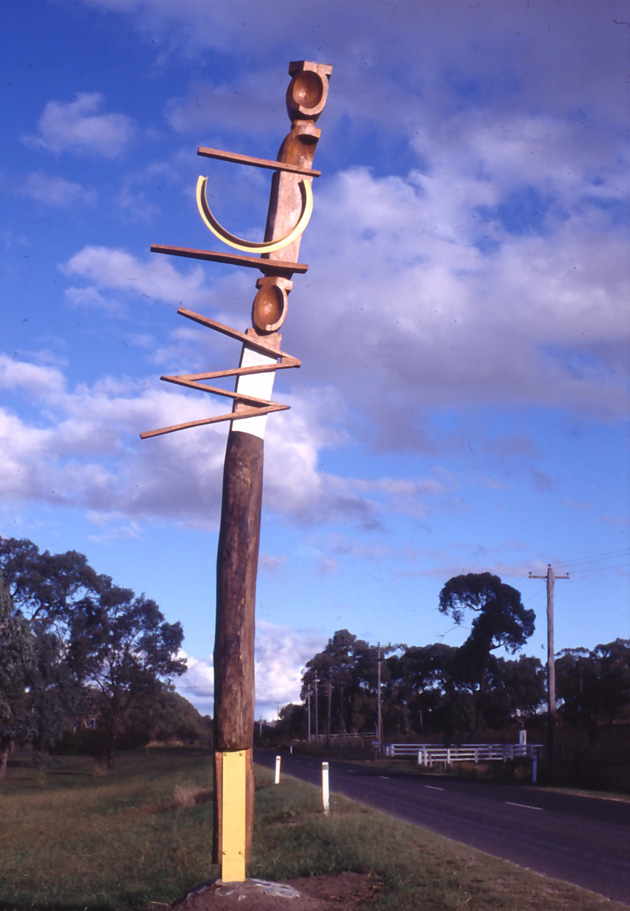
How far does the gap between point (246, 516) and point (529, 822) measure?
42.0 feet

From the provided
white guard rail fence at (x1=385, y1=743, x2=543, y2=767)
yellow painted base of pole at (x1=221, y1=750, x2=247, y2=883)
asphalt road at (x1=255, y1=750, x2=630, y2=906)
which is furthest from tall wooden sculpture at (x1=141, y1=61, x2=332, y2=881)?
white guard rail fence at (x1=385, y1=743, x2=543, y2=767)

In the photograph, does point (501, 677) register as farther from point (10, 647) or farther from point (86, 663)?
point (10, 647)

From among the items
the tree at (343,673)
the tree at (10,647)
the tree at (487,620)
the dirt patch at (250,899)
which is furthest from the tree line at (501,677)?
the dirt patch at (250,899)

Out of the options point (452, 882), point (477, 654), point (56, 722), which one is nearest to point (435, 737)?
point (477, 654)

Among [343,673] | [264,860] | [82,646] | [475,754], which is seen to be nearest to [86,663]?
[82,646]

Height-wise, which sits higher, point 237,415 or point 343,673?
point 237,415

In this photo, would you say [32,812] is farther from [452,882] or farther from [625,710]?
[625,710]

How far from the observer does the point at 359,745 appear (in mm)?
78500

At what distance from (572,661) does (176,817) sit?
47.7 meters

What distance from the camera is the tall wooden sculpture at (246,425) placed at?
693cm

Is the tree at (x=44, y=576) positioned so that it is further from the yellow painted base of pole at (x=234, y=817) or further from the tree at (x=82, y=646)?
the yellow painted base of pole at (x=234, y=817)

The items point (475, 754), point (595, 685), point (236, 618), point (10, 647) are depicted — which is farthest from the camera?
point (595, 685)

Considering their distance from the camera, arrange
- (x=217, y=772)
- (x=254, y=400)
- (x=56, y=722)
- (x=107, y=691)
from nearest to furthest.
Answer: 1. (x=217, y=772)
2. (x=254, y=400)
3. (x=56, y=722)
4. (x=107, y=691)

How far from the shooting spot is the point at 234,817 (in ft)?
22.4
